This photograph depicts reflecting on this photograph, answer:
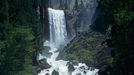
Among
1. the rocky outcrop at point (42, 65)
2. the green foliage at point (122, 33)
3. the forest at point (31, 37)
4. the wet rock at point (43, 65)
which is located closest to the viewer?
the green foliage at point (122, 33)

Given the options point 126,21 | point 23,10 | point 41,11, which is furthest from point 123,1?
point 41,11

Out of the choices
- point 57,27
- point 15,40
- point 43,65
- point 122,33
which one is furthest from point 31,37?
point 57,27

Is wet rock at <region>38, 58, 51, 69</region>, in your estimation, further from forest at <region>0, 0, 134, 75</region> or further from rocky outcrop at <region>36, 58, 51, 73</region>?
forest at <region>0, 0, 134, 75</region>

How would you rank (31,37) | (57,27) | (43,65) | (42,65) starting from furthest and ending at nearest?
(57,27)
(43,65)
(42,65)
(31,37)

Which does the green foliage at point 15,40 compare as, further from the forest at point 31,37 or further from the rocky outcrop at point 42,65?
the rocky outcrop at point 42,65

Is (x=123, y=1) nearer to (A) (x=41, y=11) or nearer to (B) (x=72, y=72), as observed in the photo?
(B) (x=72, y=72)

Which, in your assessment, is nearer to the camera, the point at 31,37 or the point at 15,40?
the point at 15,40

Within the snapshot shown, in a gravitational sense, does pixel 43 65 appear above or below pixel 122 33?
below

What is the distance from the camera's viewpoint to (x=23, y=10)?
206 feet

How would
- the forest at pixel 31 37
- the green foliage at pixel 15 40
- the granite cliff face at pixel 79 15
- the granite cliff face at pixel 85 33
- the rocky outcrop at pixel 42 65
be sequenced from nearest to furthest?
1. the forest at pixel 31 37
2. the green foliage at pixel 15 40
3. the rocky outcrop at pixel 42 65
4. the granite cliff face at pixel 85 33
5. the granite cliff face at pixel 79 15

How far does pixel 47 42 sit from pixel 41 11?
303 inches

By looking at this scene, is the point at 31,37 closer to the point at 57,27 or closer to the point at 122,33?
the point at 122,33

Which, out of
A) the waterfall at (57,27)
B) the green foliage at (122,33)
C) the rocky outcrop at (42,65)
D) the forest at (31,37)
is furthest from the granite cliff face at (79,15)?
the green foliage at (122,33)

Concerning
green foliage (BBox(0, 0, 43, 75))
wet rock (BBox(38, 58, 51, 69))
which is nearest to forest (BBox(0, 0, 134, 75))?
green foliage (BBox(0, 0, 43, 75))
